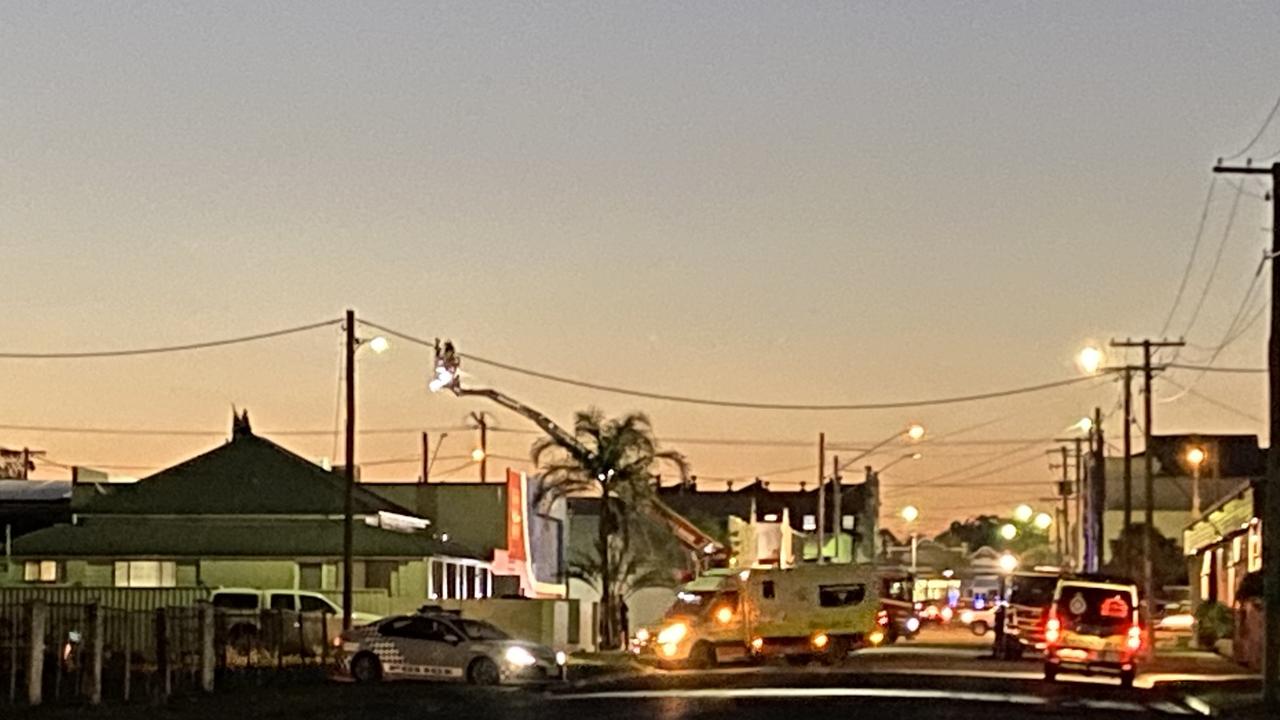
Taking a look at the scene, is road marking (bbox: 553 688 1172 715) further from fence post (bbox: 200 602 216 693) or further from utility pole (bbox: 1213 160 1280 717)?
fence post (bbox: 200 602 216 693)

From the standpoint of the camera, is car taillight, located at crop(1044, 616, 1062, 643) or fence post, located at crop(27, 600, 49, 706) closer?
fence post, located at crop(27, 600, 49, 706)

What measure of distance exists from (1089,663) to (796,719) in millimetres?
14426

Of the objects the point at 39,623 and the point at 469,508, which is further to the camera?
the point at 469,508

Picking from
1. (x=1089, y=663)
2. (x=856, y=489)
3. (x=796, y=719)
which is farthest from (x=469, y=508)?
(x=856, y=489)

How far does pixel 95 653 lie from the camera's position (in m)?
31.8

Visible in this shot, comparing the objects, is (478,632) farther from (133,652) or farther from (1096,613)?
(1096,613)

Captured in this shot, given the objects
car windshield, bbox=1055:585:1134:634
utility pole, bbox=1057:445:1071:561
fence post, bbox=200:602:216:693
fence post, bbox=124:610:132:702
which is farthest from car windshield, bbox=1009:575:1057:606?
utility pole, bbox=1057:445:1071:561

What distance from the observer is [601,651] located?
58.6 m

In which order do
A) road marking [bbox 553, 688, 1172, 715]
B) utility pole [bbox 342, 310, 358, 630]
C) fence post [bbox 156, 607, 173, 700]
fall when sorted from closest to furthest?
fence post [bbox 156, 607, 173, 700] < road marking [bbox 553, 688, 1172, 715] < utility pole [bbox 342, 310, 358, 630]

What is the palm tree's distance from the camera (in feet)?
201

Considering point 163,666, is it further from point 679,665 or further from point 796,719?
point 679,665

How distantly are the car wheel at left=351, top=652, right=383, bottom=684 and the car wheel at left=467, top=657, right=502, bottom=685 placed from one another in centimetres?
192

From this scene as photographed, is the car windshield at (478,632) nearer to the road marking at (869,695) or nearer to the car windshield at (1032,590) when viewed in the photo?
the road marking at (869,695)

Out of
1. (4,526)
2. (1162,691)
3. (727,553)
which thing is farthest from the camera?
(727,553)
